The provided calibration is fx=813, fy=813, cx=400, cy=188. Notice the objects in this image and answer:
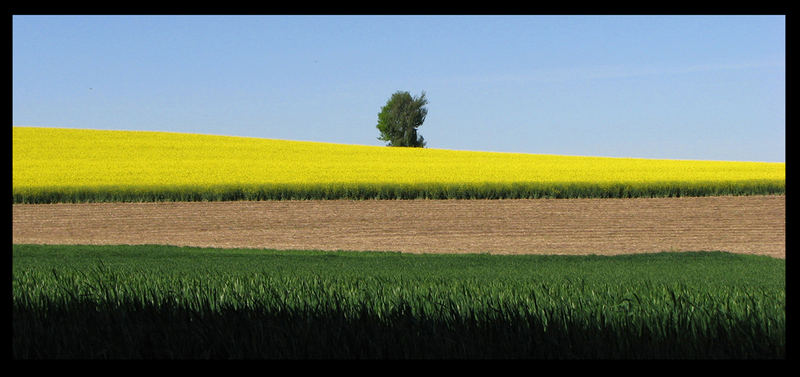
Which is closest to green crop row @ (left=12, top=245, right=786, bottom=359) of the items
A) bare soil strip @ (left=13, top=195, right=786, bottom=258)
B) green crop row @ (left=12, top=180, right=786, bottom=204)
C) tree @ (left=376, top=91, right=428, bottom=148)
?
bare soil strip @ (left=13, top=195, right=786, bottom=258)

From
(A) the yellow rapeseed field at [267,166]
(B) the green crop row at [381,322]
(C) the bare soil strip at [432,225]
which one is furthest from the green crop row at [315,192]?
(B) the green crop row at [381,322]

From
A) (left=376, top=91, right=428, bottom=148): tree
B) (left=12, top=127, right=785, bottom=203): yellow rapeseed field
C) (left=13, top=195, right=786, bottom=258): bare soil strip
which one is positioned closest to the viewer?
(left=13, top=195, right=786, bottom=258): bare soil strip

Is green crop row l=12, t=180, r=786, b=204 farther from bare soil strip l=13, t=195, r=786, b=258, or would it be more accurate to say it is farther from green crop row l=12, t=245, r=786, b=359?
green crop row l=12, t=245, r=786, b=359

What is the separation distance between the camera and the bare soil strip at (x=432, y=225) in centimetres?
2509

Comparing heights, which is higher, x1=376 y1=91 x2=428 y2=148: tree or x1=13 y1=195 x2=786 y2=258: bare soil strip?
x1=376 y1=91 x2=428 y2=148: tree

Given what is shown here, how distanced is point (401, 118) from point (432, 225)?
208 feet

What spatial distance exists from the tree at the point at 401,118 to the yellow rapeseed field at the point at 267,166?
34236mm

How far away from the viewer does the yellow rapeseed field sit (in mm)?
33219

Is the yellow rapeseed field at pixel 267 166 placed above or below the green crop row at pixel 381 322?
above

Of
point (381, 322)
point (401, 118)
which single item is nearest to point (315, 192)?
point (381, 322)

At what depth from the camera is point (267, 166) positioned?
38938 millimetres

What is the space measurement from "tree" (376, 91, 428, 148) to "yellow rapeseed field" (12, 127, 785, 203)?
34.2 m

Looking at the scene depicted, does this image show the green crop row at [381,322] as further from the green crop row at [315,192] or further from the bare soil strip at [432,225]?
the green crop row at [315,192]

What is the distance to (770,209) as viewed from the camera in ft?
99.1
